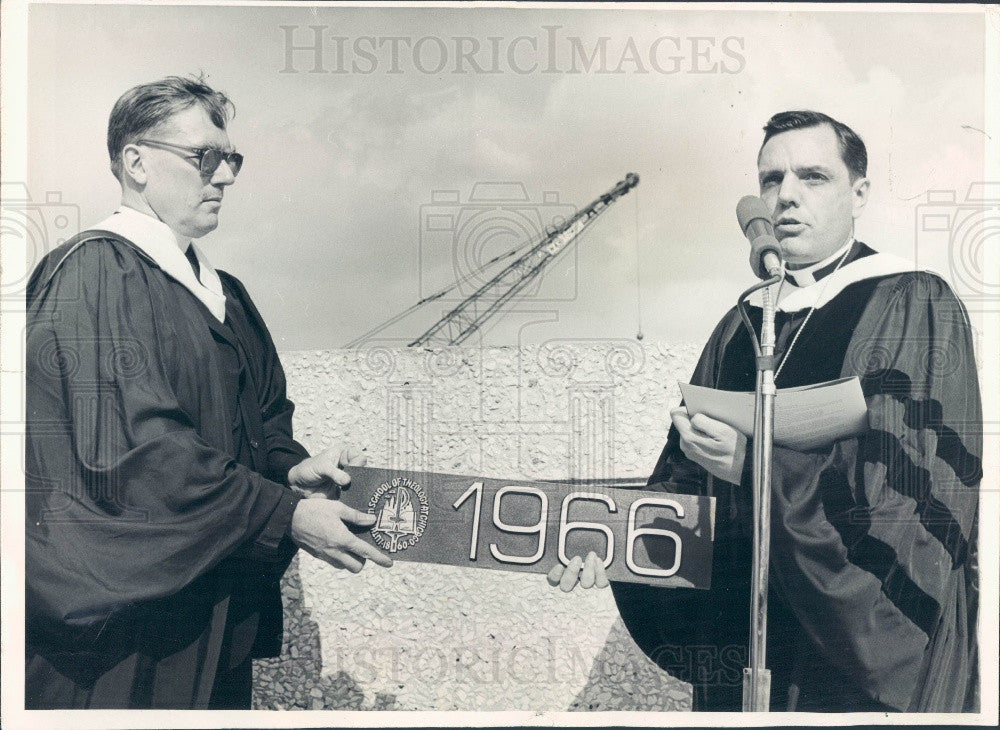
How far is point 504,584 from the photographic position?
209 inches

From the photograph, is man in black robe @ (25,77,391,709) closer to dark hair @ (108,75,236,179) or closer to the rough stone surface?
dark hair @ (108,75,236,179)

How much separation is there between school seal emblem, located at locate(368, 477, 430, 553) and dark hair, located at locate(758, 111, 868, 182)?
Answer: 6.48 feet

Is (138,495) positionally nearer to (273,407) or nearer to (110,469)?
(110,469)

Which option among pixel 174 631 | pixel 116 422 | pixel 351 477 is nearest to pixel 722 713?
pixel 351 477

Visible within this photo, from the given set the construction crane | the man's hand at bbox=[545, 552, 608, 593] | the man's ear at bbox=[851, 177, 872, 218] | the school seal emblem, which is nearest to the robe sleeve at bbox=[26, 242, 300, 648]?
the school seal emblem

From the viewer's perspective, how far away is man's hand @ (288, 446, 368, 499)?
528 cm

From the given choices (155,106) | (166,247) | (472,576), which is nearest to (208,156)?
(155,106)

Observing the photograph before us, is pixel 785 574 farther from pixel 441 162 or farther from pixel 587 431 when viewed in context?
pixel 441 162

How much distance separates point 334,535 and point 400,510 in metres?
0.27

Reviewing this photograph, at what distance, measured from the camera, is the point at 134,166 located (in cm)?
530

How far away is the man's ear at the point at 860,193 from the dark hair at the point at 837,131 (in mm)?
22

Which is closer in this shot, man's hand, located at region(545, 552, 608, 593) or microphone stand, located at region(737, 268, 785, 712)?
microphone stand, located at region(737, 268, 785, 712)

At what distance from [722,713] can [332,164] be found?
105 inches

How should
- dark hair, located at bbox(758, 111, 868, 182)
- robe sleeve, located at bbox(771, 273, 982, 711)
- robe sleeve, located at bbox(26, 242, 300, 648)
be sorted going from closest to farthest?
1. robe sleeve, located at bbox(26, 242, 300, 648)
2. robe sleeve, located at bbox(771, 273, 982, 711)
3. dark hair, located at bbox(758, 111, 868, 182)
